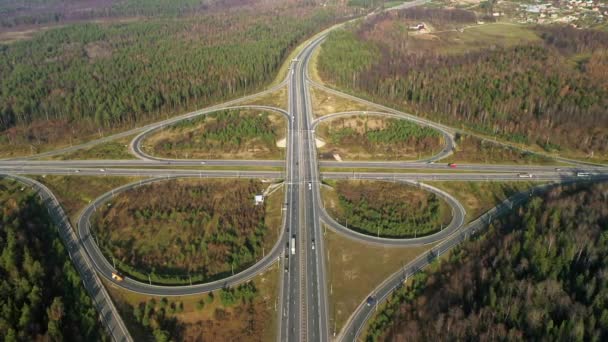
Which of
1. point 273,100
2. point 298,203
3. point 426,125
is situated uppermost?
point 273,100

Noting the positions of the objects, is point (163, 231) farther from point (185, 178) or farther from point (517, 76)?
point (517, 76)

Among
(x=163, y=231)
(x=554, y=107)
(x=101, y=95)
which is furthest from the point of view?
(x=101, y=95)

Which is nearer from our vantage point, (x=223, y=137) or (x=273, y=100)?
(x=223, y=137)

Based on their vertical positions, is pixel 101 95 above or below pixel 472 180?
above

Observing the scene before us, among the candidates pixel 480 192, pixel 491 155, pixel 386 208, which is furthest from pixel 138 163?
pixel 491 155

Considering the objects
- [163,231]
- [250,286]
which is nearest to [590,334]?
[250,286]

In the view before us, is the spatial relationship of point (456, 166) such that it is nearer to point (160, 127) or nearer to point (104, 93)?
point (160, 127)

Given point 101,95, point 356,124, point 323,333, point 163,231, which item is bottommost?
point 323,333
